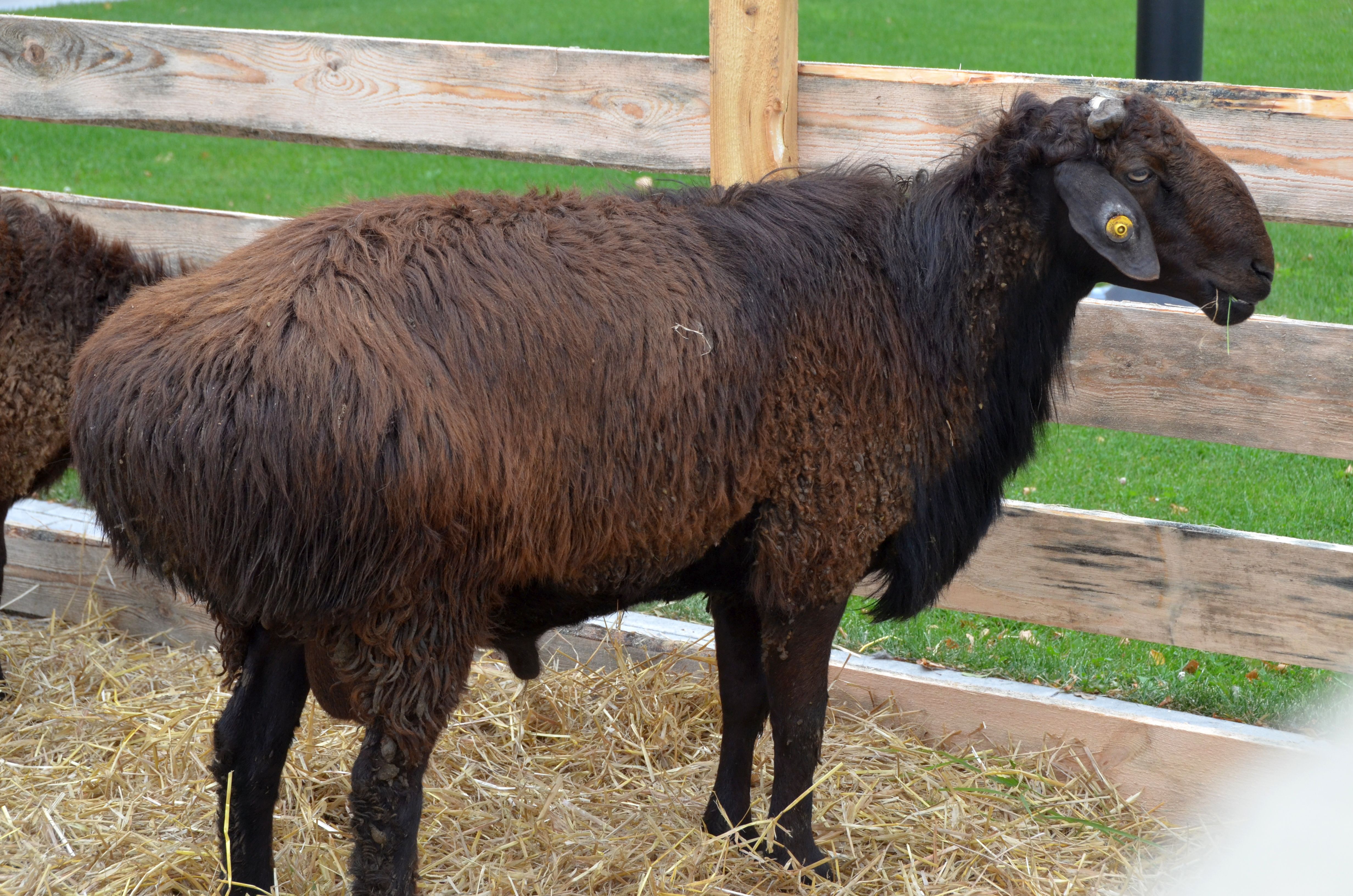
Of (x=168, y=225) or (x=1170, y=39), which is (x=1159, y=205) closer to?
(x=1170, y=39)

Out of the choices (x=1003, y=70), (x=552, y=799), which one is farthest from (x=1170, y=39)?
(x=1003, y=70)

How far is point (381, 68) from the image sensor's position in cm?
447

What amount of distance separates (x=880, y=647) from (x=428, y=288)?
2.65m

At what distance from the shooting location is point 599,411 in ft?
8.83

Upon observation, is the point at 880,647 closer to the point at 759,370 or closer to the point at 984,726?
the point at 984,726

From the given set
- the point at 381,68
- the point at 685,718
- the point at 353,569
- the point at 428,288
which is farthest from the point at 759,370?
the point at 381,68

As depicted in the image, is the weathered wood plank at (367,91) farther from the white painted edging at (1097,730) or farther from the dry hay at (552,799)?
the dry hay at (552,799)

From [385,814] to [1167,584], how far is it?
260 centimetres

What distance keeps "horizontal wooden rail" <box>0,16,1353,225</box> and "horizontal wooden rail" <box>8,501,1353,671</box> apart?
1046 millimetres

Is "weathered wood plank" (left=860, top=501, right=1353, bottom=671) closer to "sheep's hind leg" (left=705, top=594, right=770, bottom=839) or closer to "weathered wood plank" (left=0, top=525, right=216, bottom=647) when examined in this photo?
"sheep's hind leg" (left=705, top=594, right=770, bottom=839)

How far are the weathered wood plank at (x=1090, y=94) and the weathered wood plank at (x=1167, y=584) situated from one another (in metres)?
1.05

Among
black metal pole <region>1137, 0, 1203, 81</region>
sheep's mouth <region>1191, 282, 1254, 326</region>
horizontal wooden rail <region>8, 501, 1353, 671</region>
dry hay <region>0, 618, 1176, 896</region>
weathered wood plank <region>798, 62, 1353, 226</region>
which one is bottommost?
dry hay <region>0, 618, 1176, 896</region>

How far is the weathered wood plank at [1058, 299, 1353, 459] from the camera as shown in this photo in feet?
12.0

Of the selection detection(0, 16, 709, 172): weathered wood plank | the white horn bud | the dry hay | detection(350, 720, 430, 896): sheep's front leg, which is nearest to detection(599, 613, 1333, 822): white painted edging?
the dry hay
